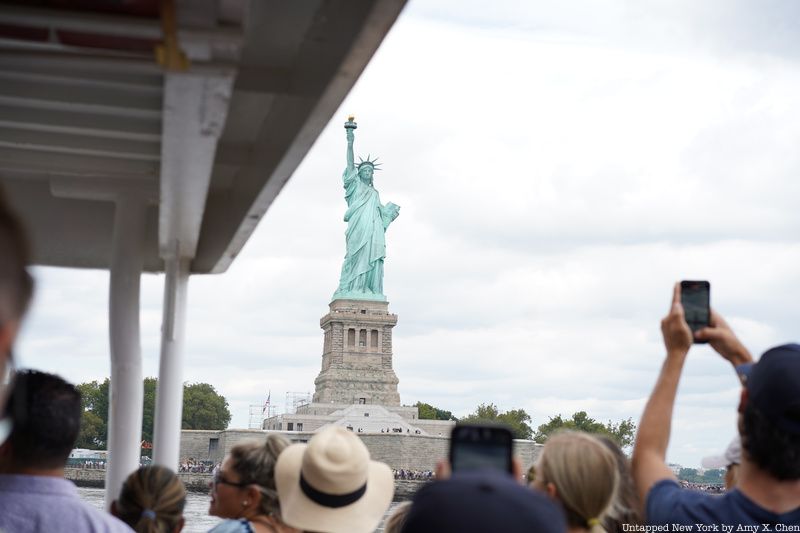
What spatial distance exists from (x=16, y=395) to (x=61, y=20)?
5.05 ft

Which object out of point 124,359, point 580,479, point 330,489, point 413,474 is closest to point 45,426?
point 330,489

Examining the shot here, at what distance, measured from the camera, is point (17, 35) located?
265cm

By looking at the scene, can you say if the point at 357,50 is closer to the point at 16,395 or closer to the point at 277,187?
the point at 277,187

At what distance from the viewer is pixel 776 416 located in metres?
2.09

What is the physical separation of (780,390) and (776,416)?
0.05 meters

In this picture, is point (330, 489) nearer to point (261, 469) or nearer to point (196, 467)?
point (261, 469)

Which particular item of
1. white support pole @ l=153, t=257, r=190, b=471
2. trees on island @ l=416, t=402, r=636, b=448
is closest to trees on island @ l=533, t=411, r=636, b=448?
trees on island @ l=416, t=402, r=636, b=448

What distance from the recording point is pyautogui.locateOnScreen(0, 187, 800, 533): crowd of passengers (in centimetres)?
122

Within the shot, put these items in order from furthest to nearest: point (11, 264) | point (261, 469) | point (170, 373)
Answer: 1. point (170, 373)
2. point (261, 469)
3. point (11, 264)

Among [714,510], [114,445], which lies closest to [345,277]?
[114,445]

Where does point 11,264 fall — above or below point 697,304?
below

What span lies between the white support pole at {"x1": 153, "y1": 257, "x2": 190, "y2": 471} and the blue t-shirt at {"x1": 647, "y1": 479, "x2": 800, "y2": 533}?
4.33m

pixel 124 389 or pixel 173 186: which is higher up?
pixel 173 186

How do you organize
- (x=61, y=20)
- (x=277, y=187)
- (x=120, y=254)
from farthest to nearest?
1. (x=120, y=254)
2. (x=277, y=187)
3. (x=61, y=20)
